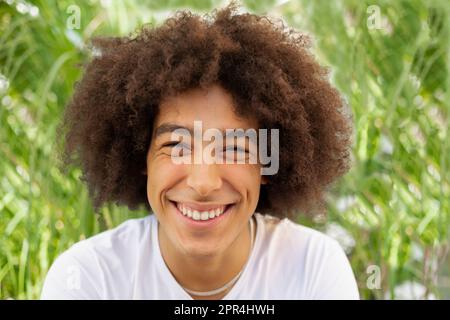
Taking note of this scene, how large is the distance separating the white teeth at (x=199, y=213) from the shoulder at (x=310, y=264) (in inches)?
9.3

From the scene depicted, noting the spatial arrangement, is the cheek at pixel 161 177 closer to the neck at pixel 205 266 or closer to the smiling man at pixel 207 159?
the smiling man at pixel 207 159

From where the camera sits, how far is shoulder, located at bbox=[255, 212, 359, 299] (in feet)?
5.47

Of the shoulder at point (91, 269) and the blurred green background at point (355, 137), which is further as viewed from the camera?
the blurred green background at point (355, 137)

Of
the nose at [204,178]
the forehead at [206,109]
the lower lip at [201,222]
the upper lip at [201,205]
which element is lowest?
the lower lip at [201,222]

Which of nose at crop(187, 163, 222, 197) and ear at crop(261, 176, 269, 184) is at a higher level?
ear at crop(261, 176, 269, 184)

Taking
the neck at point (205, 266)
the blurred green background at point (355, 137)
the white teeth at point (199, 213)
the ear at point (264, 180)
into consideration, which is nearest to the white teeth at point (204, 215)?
the white teeth at point (199, 213)

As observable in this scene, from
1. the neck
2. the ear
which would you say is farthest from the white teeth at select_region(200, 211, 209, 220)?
the ear

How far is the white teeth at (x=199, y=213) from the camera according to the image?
1563 millimetres

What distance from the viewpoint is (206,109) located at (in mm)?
1524

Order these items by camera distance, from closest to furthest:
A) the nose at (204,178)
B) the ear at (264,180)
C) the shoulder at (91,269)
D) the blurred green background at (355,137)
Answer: the nose at (204,178)
the shoulder at (91,269)
the ear at (264,180)
the blurred green background at (355,137)

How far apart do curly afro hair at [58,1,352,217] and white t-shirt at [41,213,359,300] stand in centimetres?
16

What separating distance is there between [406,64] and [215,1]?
766mm

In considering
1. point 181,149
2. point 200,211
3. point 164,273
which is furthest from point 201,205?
point 164,273

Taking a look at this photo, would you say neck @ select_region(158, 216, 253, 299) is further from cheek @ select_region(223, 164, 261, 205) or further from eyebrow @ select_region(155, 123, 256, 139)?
eyebrow @ select_region(155, 123, 256, 139)
